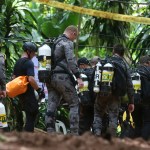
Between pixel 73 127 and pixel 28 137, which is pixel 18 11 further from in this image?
pixel 28 137

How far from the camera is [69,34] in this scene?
9.12 metres

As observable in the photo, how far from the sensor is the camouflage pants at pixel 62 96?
29.1ft

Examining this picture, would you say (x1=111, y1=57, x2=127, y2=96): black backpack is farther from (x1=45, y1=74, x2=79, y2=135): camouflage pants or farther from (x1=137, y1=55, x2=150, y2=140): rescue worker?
(x1=137, y1=55, x2=150, y2=140): rescue worker

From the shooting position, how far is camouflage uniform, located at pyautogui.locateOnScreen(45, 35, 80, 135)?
29.0ft

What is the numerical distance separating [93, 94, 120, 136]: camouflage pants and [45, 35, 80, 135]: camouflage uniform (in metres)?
0.56

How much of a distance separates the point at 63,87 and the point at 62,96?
26cm

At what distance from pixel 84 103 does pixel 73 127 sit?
1122 millimetres

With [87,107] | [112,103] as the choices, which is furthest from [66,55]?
[87,107]

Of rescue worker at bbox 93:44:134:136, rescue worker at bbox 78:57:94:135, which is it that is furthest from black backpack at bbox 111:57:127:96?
rescue worker at bbox 78:57:94:135

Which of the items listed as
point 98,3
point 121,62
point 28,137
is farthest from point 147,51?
point 28,137

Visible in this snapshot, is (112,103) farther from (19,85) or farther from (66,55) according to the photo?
(19,85)

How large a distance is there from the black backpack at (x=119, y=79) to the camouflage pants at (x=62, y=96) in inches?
26.9

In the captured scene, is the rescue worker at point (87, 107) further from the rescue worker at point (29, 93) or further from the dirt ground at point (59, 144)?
the dirt ground at point (59, 144)

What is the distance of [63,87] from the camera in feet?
29.0
